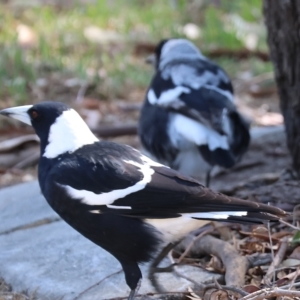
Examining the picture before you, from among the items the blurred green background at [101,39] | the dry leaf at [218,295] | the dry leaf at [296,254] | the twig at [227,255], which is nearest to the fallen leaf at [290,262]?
the dry leaf at [296,254]

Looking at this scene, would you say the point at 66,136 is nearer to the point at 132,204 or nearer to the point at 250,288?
the point at 132,204

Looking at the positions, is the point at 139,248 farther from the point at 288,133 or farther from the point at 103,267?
the point at 288,133

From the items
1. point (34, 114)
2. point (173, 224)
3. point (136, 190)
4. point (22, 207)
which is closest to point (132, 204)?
point (136, 190)

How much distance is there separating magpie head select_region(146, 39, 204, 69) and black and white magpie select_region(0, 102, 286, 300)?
7.43 feet

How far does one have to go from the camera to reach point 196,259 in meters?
2.68

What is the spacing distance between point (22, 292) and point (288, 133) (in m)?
1.60

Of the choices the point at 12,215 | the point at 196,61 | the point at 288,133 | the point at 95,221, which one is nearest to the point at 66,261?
the point at 95,221

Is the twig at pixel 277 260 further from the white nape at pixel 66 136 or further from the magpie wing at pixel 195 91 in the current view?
the magpie wing at pixel 195 91

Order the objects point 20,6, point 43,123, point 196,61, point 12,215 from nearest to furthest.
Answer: point 43,123
point 12,215
point 196,61
point 20,6

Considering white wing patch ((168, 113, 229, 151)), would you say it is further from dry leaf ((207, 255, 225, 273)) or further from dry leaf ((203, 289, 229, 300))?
dry leaf ((203, 289, 229, 300))

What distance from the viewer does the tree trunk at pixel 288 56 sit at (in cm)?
310

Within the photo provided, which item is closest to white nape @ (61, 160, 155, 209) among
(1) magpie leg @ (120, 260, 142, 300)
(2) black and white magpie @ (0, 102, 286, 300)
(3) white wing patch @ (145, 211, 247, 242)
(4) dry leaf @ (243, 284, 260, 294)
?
(2) black and white magpie @ (0, 102, 286, 300)

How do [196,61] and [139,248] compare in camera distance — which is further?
[196,61]

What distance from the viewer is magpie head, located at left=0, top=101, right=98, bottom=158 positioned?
2.45 m
